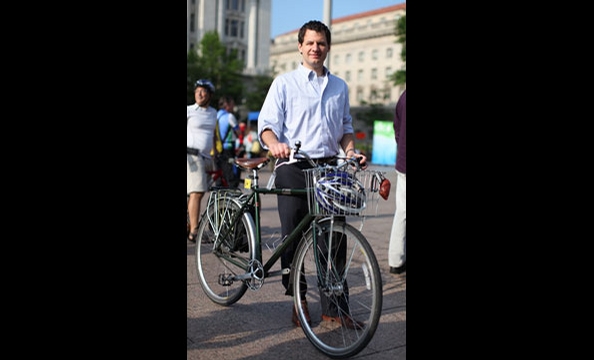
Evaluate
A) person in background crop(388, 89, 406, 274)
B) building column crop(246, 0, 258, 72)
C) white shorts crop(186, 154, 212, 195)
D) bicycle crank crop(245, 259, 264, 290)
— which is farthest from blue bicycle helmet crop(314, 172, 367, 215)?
building column crop(246, 0, 258, 72)

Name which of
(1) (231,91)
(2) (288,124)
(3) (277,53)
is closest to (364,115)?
(1) (231,91)

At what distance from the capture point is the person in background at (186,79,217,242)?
23.7ft

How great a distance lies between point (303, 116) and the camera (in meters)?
4.17

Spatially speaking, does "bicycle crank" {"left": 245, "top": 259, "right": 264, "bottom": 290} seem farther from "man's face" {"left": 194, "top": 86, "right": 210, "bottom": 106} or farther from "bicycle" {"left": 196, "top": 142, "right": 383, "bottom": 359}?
"man's face" {"left": 194, "top": 86, "right": 210, "bottom": 106}

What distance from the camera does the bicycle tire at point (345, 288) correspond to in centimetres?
344

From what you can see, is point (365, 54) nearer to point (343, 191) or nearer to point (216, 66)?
point (216, 66)

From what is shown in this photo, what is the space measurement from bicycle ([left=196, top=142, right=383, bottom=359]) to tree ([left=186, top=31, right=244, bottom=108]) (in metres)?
56.5

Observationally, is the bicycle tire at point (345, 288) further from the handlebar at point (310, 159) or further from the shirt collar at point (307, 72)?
the shirt collar at point (307, 72)

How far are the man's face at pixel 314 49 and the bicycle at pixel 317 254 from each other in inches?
22.7

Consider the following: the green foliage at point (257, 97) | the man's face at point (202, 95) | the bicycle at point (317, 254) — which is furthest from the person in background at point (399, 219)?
the green foliage at point (257, 97)
